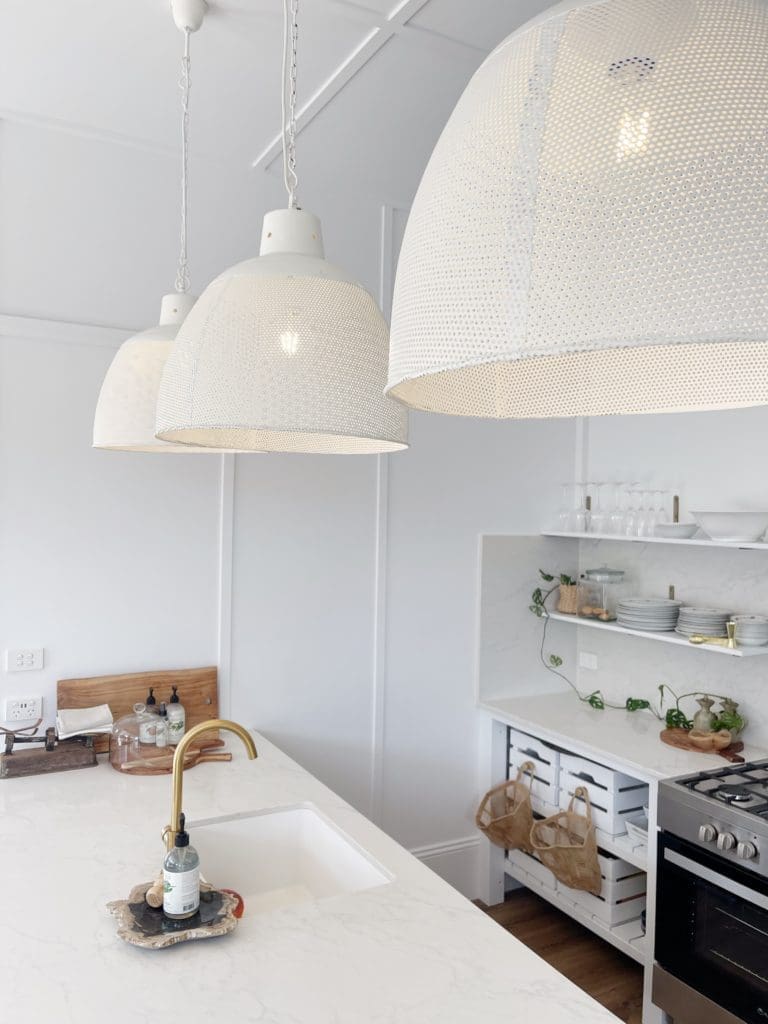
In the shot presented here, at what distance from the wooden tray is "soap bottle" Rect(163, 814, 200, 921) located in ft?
5.76

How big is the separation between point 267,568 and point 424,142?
145cm

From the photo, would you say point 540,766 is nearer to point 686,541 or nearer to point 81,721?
point 686,541

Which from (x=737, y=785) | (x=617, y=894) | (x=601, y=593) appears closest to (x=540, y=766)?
(x=617, y=894)

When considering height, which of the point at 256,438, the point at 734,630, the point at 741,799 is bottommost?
the point at 741,799

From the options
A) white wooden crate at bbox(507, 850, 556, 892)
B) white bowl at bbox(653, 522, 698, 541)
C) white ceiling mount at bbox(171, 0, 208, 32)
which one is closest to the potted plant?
white bowl at bbox(653, 522, 698, 541)

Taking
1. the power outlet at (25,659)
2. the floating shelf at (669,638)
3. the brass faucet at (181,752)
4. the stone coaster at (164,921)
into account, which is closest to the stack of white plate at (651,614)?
the floating shelf at (669,638)

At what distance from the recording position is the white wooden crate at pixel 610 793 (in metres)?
2.55

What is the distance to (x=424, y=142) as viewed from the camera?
93.0 inches

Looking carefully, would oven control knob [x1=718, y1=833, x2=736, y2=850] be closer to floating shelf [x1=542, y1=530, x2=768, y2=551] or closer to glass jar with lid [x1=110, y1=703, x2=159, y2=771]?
floating shelf [x1=542, y1=530, x2=768, y2=551]

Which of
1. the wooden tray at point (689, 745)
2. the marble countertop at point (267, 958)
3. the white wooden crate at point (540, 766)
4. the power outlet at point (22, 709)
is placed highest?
the power outlet at point (22, 709)

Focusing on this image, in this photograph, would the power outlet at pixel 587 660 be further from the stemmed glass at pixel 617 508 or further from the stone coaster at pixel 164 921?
the stone coaster at pixel 164 921

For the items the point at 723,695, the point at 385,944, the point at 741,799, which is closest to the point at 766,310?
the point at 385,944

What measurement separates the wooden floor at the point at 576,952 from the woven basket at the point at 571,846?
0.27m

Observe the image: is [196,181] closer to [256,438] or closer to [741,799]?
[256,438]
